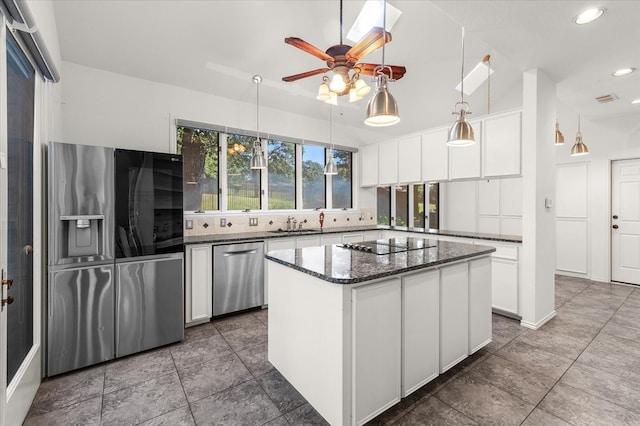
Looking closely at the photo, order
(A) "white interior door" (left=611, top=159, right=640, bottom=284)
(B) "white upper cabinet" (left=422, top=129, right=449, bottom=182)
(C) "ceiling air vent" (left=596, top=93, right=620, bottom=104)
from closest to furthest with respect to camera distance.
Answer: (C) "ceiling air vent" (left=596, top=93, right=620, bottom=104) < (B) "white upper cabinet" (left=422, top=129, right=449, bottom=182) < (A) "white interior door" (left=611, top=159, right=640, bottom=284)

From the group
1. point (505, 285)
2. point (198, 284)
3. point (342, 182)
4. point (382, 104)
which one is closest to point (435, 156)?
point (342, 182)

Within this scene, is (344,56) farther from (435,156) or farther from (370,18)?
(435,156)

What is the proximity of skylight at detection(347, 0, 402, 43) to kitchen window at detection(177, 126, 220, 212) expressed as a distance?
221cm

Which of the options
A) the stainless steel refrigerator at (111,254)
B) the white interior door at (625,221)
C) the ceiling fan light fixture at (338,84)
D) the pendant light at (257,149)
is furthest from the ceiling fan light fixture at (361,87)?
the white interior door at (625,221)

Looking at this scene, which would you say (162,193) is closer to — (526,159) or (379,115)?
(379,115)

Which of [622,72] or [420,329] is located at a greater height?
[622,72]

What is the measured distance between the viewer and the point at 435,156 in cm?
429

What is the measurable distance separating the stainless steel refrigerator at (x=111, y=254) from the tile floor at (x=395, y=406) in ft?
0.77

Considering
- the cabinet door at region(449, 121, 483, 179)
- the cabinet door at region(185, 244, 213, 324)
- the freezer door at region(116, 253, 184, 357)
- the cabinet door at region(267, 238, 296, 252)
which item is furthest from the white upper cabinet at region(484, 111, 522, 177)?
the freezer door at region(116, 253, 184, 357)

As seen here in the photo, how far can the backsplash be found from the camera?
3.82m

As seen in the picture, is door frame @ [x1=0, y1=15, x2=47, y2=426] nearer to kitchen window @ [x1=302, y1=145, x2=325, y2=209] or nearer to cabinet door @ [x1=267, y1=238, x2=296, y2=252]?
cabinet door @ [x1=267, y1=238, x2=296, y2=252]

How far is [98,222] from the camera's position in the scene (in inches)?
96.8

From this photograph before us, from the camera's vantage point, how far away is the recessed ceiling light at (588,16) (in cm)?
218

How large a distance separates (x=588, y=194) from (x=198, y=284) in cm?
650
